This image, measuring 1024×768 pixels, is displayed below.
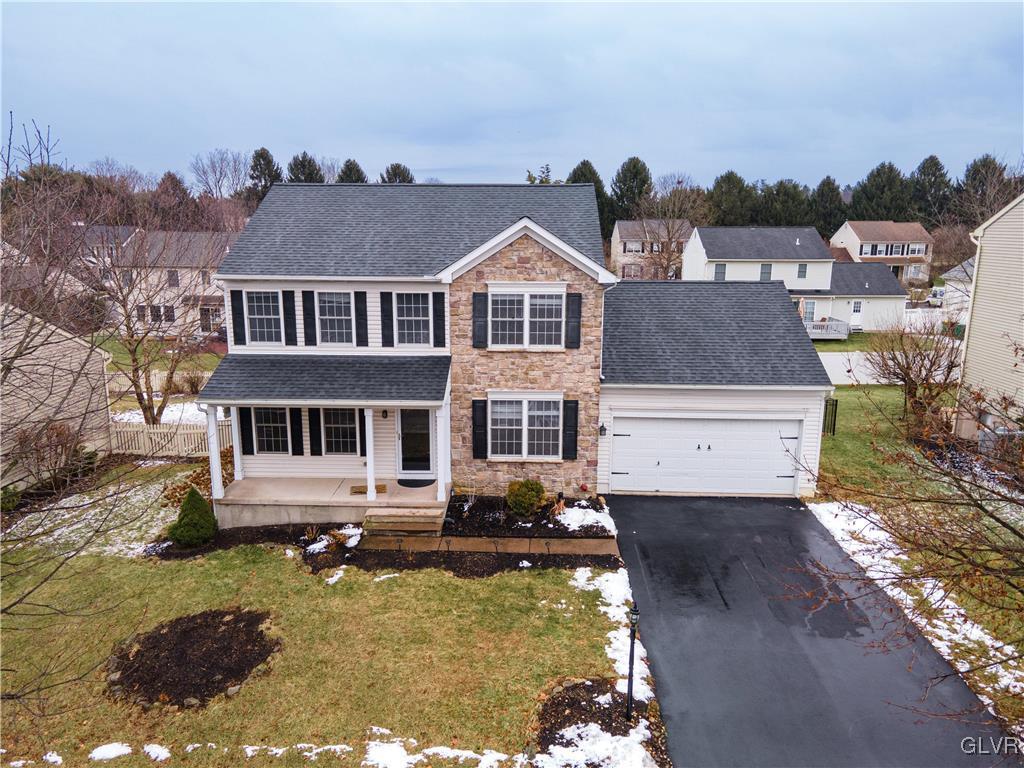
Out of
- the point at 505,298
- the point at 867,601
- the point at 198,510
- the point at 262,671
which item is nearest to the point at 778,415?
the point at 867,601

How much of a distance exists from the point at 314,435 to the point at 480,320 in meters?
5.19

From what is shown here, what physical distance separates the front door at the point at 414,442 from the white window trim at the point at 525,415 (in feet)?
5.18

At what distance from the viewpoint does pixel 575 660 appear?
9930 millimetres

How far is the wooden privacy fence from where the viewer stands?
19.2m

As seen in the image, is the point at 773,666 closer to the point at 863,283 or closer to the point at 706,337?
the point at 706,337

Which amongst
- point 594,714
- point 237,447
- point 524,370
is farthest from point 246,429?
point 594,714

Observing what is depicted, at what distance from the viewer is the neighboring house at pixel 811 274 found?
138ft

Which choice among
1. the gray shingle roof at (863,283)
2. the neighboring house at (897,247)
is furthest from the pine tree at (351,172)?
the neighboring house at (897,247)

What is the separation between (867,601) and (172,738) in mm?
11694

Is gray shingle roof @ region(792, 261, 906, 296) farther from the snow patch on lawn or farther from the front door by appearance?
the front door

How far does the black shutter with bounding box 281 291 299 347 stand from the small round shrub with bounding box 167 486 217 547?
166 inches

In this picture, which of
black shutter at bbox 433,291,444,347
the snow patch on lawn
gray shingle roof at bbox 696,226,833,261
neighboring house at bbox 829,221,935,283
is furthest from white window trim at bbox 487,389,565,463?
neighboring house at bbox 829,221,935,283

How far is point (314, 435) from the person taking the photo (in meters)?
15.9

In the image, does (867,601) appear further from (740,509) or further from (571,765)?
(571,765)
